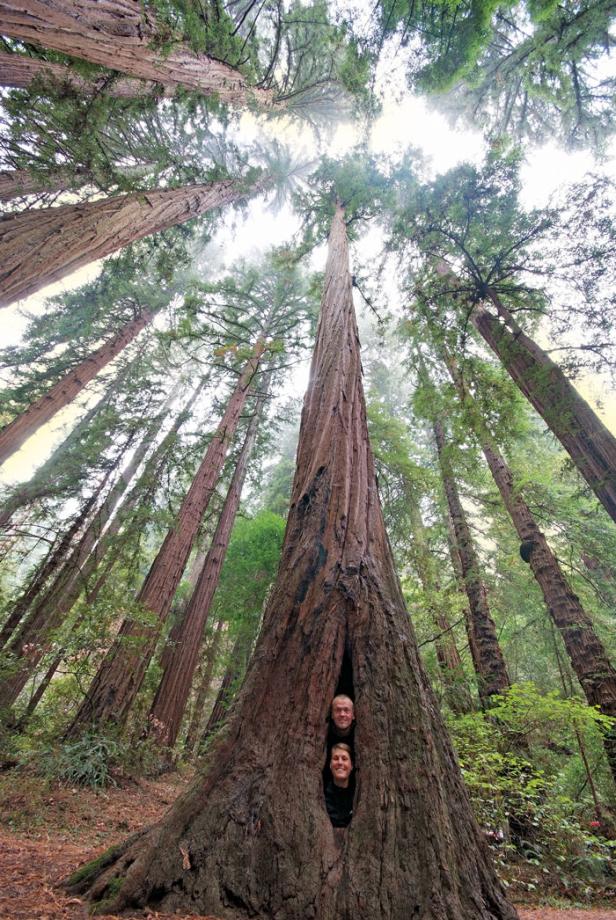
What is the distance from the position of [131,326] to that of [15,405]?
16.0ft

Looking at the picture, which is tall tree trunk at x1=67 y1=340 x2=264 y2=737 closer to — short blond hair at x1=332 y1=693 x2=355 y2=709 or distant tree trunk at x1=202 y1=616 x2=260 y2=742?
distant tree trunk at x1=202 y1=616 x2=260 y2=742

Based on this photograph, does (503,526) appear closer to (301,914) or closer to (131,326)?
(301,914)

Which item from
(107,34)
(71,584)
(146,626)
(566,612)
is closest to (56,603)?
(71,584)

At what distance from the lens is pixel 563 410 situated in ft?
16.0

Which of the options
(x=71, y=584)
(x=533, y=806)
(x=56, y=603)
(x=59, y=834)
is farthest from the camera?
(x=71, y=584)

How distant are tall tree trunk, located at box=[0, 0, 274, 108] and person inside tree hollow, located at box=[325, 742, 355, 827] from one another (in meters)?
7.30

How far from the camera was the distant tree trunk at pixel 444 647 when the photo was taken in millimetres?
7625

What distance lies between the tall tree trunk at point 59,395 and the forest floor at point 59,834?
8672 millimetres

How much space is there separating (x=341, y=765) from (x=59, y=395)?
1308 centimetres

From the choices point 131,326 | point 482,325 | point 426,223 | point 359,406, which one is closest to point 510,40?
point 426,223

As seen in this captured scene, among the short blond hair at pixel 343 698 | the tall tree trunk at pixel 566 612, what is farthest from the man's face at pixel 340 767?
the tall tree trunk at pixel 566 612

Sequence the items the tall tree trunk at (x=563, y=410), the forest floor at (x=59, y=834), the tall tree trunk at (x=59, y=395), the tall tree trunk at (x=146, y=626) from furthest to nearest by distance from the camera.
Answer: the tall tree trunk at (x=59, y=395)
the tall tree trunk at (x=146, y=626)
the tall tree trunk at (x=563, y=410)
the forest floor at (x=59, y=834)

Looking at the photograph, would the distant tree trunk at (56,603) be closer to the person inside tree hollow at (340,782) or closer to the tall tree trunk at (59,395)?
the tall tree trunk at (59,395)

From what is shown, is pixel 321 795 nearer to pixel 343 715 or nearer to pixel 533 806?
pixel 343 715
